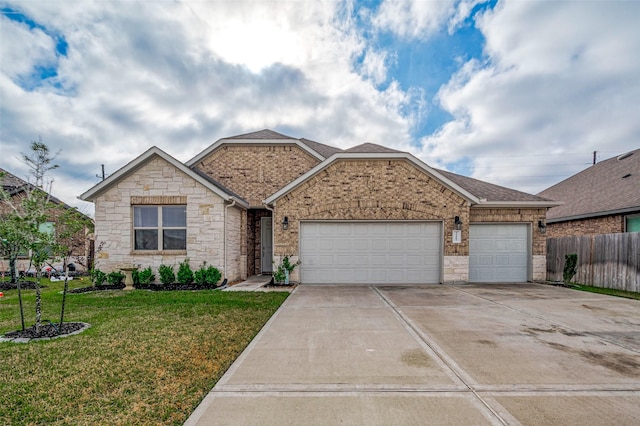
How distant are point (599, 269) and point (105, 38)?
63.7ft

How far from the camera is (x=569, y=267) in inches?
441

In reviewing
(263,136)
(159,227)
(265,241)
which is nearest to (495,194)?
(265,241)

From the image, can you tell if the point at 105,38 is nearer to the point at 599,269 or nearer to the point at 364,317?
the point at 364,317

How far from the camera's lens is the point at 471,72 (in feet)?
47.2

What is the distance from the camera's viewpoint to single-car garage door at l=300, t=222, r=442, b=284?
1127cm

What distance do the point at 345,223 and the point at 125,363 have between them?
830 centimetres

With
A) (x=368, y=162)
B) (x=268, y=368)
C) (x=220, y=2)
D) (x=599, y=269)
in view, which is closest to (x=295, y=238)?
(x=368, y=162)

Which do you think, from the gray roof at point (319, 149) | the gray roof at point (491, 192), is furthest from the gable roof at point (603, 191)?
the gray roof at point (319, 149)

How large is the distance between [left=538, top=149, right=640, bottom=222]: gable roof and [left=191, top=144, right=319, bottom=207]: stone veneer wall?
1260 centimetres

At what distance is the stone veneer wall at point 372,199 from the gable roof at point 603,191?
7.25 m

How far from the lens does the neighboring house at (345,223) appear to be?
10.8m

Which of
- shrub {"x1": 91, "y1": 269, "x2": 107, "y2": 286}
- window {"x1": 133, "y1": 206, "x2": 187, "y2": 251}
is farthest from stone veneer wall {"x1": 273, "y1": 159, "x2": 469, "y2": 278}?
shrub {"x1": 91, "y1": 269, "x2": 107, "y2": 286}

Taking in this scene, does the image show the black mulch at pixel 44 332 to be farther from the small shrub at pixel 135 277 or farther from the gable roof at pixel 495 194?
the gable roof at pixel 495 194

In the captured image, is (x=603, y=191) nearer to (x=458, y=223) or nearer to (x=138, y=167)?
(x=458, y=223)
